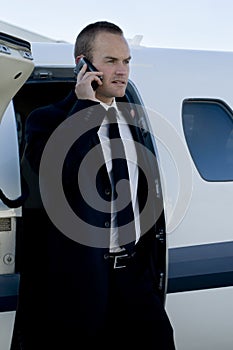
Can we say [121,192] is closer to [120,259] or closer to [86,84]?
[120,259]

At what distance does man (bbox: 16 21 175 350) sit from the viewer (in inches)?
78.3

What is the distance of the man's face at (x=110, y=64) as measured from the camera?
2.12 meters

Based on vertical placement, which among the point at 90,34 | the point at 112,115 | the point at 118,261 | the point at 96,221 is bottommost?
the point at 118,261

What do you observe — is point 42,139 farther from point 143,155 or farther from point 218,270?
point 218,270

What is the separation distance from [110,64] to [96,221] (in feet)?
2.04

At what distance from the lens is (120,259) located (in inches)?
83.2

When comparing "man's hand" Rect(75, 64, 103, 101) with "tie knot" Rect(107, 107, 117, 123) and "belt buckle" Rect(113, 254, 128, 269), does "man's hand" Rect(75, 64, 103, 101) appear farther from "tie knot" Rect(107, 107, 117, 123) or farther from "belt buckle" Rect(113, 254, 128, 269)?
"belt buckle" Rect(113, 254, 128, 269)

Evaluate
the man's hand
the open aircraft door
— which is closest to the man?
the man's hand

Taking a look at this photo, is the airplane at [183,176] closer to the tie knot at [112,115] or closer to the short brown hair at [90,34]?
the tie knot at [112,115]

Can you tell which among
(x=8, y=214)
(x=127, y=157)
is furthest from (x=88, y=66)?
(x=8, y=214)

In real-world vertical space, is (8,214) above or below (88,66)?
below

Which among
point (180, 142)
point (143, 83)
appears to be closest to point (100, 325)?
point (180, 142)

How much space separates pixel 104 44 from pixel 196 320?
4.61 feet

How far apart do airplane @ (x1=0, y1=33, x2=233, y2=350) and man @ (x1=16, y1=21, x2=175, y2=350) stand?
0.67 ft
